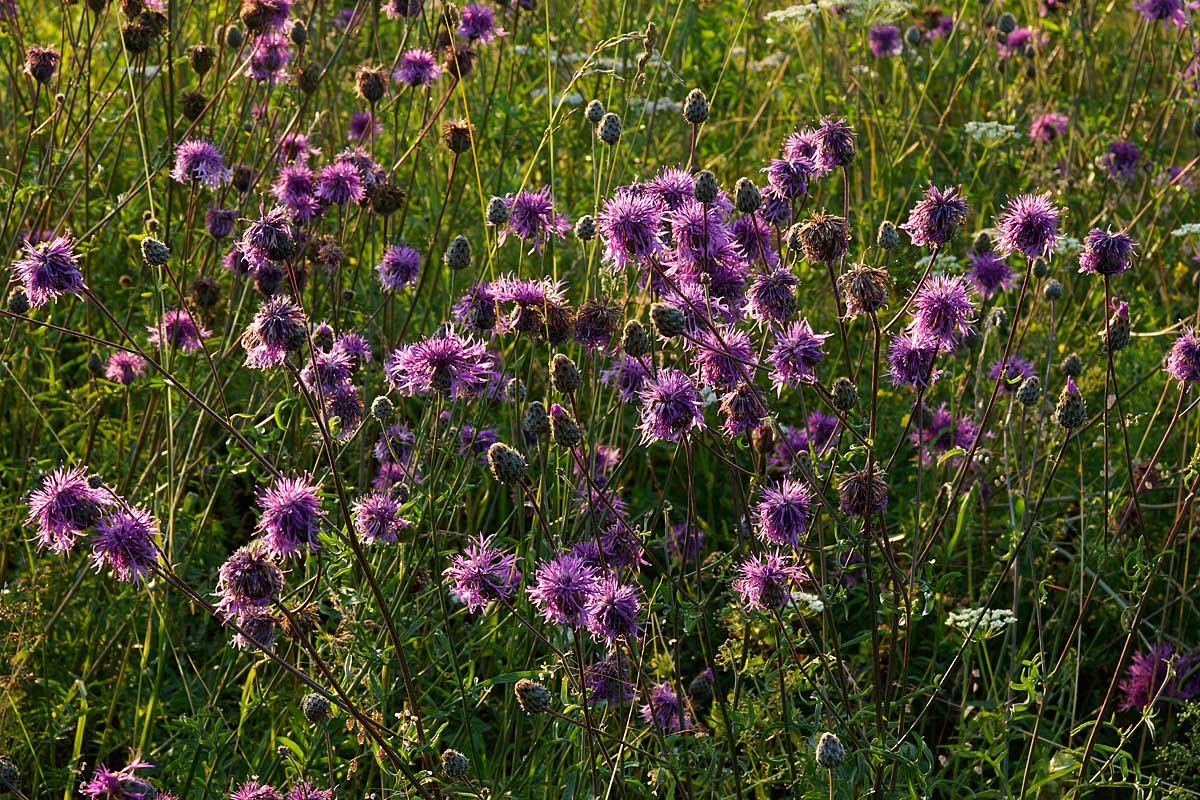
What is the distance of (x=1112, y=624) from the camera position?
3428mm

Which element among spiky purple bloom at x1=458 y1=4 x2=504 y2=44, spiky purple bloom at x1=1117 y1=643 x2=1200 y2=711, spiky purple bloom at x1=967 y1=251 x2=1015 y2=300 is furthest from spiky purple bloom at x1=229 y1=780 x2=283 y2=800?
spiky purple bloom at x1=458 y1=4 x2=504 y2=44

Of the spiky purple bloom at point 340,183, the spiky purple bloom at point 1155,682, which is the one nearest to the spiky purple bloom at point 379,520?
the spiky purple bloom at point 340,183

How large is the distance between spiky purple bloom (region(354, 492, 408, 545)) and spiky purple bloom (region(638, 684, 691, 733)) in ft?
1.84

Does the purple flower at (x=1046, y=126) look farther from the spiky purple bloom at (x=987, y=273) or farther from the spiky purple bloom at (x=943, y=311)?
the spiky purple bloom at (x=943, y=311)

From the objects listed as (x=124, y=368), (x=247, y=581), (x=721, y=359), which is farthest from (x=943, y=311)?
(x=124, y=368)

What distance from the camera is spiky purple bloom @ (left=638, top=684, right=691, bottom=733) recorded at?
2545mm

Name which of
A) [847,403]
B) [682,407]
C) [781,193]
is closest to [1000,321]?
[781,193]

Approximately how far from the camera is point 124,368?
3346mm

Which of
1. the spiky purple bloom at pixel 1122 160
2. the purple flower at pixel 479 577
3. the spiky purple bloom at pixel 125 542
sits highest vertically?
the spiky purple bloom at pixel 125 542

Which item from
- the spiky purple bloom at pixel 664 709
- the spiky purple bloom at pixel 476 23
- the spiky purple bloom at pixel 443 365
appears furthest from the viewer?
the spiky purple bloom at pixel 476 23

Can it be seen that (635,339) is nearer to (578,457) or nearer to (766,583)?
(578,457)

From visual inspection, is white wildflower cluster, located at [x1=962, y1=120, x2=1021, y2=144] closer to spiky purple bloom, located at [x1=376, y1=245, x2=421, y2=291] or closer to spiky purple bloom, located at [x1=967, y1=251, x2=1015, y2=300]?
spiky purple bloom, located at [x1=967, y1=251, x2=1015, y2=300]

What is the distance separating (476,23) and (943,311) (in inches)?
81.4

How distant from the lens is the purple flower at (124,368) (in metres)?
3.34
